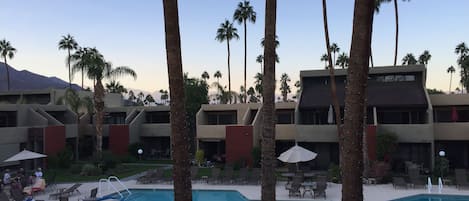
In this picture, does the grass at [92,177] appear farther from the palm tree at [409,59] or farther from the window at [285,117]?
the palm tree at [409,59]

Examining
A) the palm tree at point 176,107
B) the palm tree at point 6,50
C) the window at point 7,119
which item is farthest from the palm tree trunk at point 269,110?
the palm tree at point 6,50

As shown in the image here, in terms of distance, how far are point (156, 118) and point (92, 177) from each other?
13928mm

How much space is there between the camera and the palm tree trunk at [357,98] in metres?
6.28

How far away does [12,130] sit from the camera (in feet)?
95.2

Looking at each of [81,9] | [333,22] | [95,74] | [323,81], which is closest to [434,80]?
[323,81]

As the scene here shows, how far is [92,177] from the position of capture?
28.0 m

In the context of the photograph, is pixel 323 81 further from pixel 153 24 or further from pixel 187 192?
pixel 187 192

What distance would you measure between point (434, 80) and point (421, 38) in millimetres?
27254

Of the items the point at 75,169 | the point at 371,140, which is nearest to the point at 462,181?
the point at 371,140

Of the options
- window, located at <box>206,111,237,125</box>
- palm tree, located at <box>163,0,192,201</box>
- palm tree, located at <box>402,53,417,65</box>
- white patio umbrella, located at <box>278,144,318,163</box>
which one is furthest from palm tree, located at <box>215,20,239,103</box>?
palm tree, located at <box>163,0,192,201</box>

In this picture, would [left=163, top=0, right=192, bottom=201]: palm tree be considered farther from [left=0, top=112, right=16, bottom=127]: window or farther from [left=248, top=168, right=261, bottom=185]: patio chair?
[left=0, top=112, right=16, bottom=127]: window

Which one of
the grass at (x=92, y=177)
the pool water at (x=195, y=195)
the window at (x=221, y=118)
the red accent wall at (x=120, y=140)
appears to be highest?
the window at (x=221, y=118)

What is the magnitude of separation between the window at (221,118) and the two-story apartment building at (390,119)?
3.70 meters

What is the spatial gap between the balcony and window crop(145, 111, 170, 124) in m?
23.4
